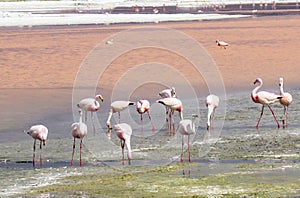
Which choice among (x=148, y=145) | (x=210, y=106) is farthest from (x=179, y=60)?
(x=148, y=145)

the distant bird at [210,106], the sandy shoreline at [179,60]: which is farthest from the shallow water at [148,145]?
the sandy shoreline at [179,60]

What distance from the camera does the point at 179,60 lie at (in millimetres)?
31297

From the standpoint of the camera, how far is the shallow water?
12.6m

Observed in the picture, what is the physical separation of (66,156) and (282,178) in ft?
14.4

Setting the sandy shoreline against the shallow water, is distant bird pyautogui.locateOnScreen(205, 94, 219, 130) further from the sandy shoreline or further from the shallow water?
the sandy shoreline

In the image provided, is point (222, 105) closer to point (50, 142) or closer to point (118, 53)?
point (50, 142)

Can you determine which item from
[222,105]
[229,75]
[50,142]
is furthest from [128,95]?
[50,142]

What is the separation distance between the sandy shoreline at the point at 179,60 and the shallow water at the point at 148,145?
4.80m

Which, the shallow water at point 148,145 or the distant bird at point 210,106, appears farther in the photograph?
the distant bird at point 210,106

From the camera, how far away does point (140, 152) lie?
1437 cm

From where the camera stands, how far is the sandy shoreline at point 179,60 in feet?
86.5

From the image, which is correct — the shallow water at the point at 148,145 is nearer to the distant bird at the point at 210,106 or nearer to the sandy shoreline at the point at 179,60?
the distant bird at the point at 210,106

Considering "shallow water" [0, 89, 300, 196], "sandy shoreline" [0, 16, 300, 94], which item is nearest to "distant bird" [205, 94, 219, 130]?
"shallow water" [0, 89, 300, 196]

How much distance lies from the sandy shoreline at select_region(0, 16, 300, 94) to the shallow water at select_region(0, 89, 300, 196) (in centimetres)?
480
